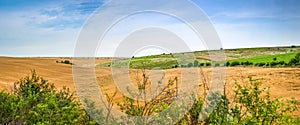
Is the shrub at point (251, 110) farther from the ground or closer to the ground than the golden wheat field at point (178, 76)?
farther from the ground

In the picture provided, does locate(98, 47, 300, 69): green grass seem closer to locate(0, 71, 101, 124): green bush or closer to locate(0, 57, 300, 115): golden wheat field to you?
locate(0, 57, 300, 115): golden wheat field

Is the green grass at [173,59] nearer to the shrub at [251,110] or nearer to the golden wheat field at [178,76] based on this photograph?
the golden wheat field at [178,76]

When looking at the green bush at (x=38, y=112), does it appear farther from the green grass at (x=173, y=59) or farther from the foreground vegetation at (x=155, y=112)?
the green grass at (x=173, y=59)

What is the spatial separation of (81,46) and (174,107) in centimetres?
182

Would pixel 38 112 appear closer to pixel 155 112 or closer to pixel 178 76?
pixel 155 112

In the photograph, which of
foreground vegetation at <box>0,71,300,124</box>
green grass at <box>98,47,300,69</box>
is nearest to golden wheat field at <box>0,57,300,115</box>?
green grass at <box>98,47,300,69</box>

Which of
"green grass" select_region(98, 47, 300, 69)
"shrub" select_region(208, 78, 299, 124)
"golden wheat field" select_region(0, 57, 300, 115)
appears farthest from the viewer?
"golden wheat field" select_region(0, 57, 300, 115)

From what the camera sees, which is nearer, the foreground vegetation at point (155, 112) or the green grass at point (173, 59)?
the foreground vegetation at point (155, 112)

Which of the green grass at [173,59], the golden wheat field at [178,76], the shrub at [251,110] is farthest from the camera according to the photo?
the golden wheat field at [178,76]

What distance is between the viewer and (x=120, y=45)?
5.75 meters

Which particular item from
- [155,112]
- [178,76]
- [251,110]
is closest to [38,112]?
[155,112]

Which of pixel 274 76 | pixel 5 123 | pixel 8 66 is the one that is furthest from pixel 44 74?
pixel 5 123

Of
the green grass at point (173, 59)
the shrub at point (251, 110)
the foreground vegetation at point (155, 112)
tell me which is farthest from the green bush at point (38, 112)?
the shrub at point (251, 110)

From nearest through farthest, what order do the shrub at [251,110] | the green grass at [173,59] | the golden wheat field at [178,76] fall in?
the shrub at [251,110]
the green grass at [173,59]
the golden wheat field at [178,76]
